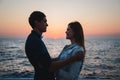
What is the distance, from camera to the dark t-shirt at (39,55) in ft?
7.72

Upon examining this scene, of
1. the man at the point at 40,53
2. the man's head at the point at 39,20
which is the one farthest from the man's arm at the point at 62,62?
the man's head at the point at 39,20

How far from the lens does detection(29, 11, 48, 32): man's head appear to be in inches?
98.7

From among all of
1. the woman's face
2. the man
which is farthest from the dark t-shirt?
the woman's face

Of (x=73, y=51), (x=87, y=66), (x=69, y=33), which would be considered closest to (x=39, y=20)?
(x=69, y=33)

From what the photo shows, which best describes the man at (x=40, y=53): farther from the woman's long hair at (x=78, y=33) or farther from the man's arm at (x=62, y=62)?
the woman's long hair at (x=78, y=33)

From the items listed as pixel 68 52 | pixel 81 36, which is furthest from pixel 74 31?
pixel 68 52

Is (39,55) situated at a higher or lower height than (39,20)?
lower

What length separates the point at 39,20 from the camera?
2.50 meters

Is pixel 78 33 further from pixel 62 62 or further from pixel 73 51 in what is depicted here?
pixel 62 62

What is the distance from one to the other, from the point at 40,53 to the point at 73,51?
1.03ft

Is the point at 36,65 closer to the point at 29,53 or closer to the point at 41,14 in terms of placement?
the point at 29,53

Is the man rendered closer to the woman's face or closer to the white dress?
the white dress

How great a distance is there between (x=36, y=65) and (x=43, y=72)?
Answer: 0.10 m

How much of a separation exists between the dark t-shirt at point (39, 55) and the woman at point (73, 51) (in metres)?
0.13
